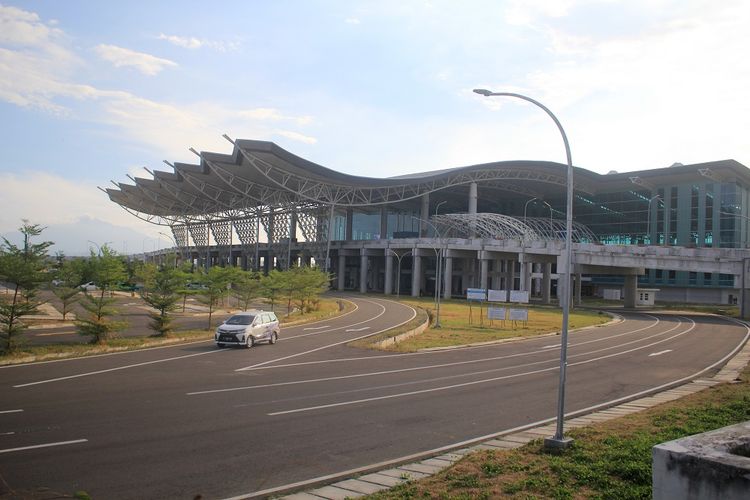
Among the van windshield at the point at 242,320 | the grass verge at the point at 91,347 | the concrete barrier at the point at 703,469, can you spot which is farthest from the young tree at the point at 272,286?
the concrete barrier at the point at 703,469

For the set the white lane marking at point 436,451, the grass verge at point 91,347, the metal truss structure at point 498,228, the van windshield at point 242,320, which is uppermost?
the metal truss structure at point 498,228

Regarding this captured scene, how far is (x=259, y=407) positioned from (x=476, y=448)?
19.2 ft

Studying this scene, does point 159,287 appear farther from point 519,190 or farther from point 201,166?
point 519,190

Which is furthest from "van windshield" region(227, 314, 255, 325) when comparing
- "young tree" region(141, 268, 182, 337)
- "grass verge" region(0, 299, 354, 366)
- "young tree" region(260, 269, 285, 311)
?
Result: "young tree" region(260, 269, 285, 311)

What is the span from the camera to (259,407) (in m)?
14.8

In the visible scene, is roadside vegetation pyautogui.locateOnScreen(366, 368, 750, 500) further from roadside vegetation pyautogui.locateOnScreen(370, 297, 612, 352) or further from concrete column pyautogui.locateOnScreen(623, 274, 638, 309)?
concrete column pyautogui.locateOnScreen(623, 274, 638, 309)

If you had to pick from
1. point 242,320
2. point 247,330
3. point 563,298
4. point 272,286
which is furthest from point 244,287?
point 563,298

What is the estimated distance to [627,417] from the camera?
13.7m

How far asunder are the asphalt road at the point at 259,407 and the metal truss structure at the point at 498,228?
63564 millimetres

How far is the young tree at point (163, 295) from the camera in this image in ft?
96.0

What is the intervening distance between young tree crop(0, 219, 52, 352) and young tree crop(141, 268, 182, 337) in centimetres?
642

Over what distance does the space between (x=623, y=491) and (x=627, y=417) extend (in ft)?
20.4

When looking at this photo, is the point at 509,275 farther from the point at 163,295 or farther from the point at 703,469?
the point at 703,469

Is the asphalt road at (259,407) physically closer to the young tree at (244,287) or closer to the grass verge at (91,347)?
the grass verge at (91,347)
